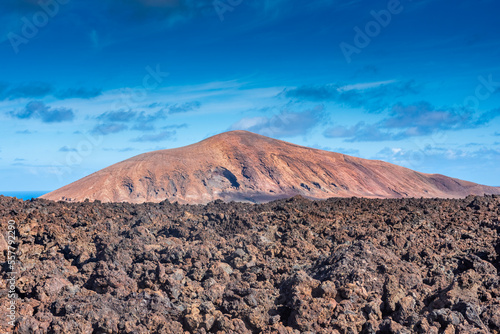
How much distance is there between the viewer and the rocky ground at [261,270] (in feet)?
28.2

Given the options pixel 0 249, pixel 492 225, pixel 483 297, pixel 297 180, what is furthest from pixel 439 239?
pixel 297 180

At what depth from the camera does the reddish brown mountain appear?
55.3 meters

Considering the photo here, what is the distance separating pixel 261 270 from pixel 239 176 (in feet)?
165

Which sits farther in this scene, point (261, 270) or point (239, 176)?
point (239, 176)

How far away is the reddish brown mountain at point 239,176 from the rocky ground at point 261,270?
35917 mm

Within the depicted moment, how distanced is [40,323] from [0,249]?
244 inches

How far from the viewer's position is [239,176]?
62.1 metres

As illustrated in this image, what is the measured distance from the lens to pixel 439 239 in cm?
1452

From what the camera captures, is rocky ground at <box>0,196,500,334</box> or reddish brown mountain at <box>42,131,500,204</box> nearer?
rocky ground at <box>0,196,500,334</box>

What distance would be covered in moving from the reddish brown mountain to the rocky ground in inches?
1414

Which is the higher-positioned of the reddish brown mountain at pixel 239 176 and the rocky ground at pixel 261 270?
the reddish brown mountain at pixel 239 176

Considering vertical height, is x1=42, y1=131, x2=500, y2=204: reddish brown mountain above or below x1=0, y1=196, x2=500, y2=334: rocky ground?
above

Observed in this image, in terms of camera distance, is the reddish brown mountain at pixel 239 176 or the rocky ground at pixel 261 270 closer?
the rocky ground at pixel 261 270

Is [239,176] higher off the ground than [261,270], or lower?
higher
